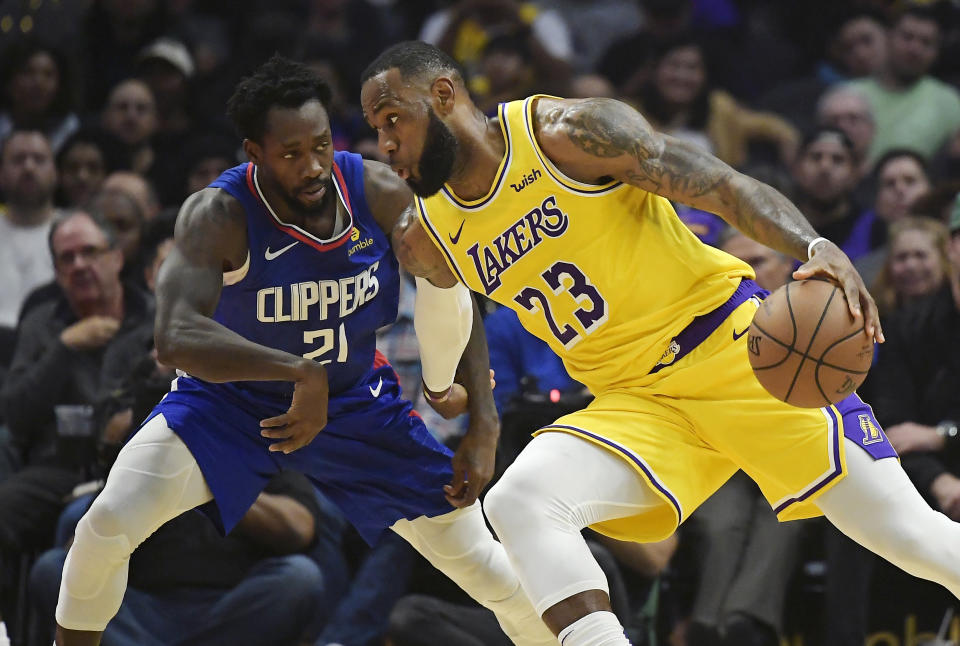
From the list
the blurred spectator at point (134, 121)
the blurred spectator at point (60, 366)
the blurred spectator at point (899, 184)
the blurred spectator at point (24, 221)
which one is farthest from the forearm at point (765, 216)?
the blurred spectator at point (134, 121)

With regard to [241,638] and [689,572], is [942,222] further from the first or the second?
[241,638]

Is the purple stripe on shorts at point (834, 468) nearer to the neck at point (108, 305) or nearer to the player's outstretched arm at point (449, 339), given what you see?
the player's outstretched arm at point (449, 339)

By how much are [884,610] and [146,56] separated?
643cm

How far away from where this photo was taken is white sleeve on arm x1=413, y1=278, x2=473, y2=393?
4.66m

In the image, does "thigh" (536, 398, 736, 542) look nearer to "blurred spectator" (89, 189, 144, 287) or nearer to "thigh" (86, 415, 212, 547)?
"thigh" (86, 415, 212, 547)

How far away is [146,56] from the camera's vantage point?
9.59 metres

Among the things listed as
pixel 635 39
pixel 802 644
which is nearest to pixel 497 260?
pixel 802 644

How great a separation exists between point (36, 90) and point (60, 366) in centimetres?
343

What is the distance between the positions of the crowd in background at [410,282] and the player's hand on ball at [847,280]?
711 millimetres

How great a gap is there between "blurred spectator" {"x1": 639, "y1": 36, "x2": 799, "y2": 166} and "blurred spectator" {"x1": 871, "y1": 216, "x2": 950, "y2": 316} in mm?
2237

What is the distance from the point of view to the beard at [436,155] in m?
4.21

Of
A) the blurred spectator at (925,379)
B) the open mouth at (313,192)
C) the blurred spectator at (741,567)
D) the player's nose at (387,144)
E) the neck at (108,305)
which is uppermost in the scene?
the player's nose at (387,144)

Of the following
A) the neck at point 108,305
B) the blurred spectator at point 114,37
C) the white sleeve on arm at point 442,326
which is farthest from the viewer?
the blurred spectator at point 114,37

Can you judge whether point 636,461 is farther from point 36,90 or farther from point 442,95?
point 36,90
